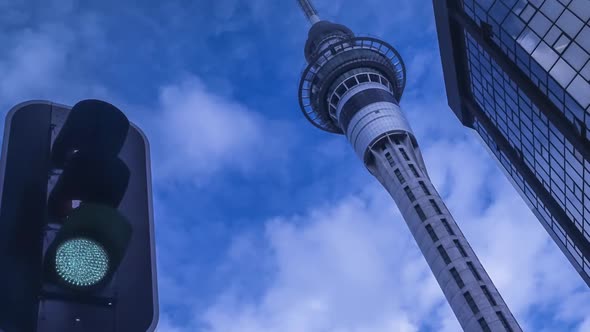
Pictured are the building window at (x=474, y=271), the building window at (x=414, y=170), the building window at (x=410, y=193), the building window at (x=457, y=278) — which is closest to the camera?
→ the building window at (x=457, y=278)

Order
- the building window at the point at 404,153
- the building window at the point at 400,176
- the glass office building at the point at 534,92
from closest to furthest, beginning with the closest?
→ the glass office building at the point at 534,92 < the building window at the point at 400,176 < the building window at the point at 404,153

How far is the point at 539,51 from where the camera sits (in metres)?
40.1

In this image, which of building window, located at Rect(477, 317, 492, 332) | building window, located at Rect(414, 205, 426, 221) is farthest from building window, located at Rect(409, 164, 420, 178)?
building window, located at Rect(477, 317, 492, 332)

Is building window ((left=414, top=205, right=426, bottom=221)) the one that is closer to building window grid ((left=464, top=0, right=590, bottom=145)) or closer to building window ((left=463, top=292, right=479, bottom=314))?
building window ((left=463, top=292, right=479, bottom=314))

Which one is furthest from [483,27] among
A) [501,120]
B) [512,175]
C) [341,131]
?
[341,131]

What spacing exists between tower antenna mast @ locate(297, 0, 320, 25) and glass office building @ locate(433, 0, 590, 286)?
74.0 m

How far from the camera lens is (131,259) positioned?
5.00 m

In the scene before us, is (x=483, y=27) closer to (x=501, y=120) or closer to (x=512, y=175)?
(x=501, y=120)

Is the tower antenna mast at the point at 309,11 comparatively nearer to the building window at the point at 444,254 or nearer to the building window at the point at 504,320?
the building window at the point at 444,254

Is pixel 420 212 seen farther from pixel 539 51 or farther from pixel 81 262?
pixel 81 262

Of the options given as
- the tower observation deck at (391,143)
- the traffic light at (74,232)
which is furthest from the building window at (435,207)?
the traffic light at (74,232)

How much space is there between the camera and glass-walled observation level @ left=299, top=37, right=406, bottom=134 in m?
109

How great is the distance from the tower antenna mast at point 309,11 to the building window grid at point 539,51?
8929 centimetres

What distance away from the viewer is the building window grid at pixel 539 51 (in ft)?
121
